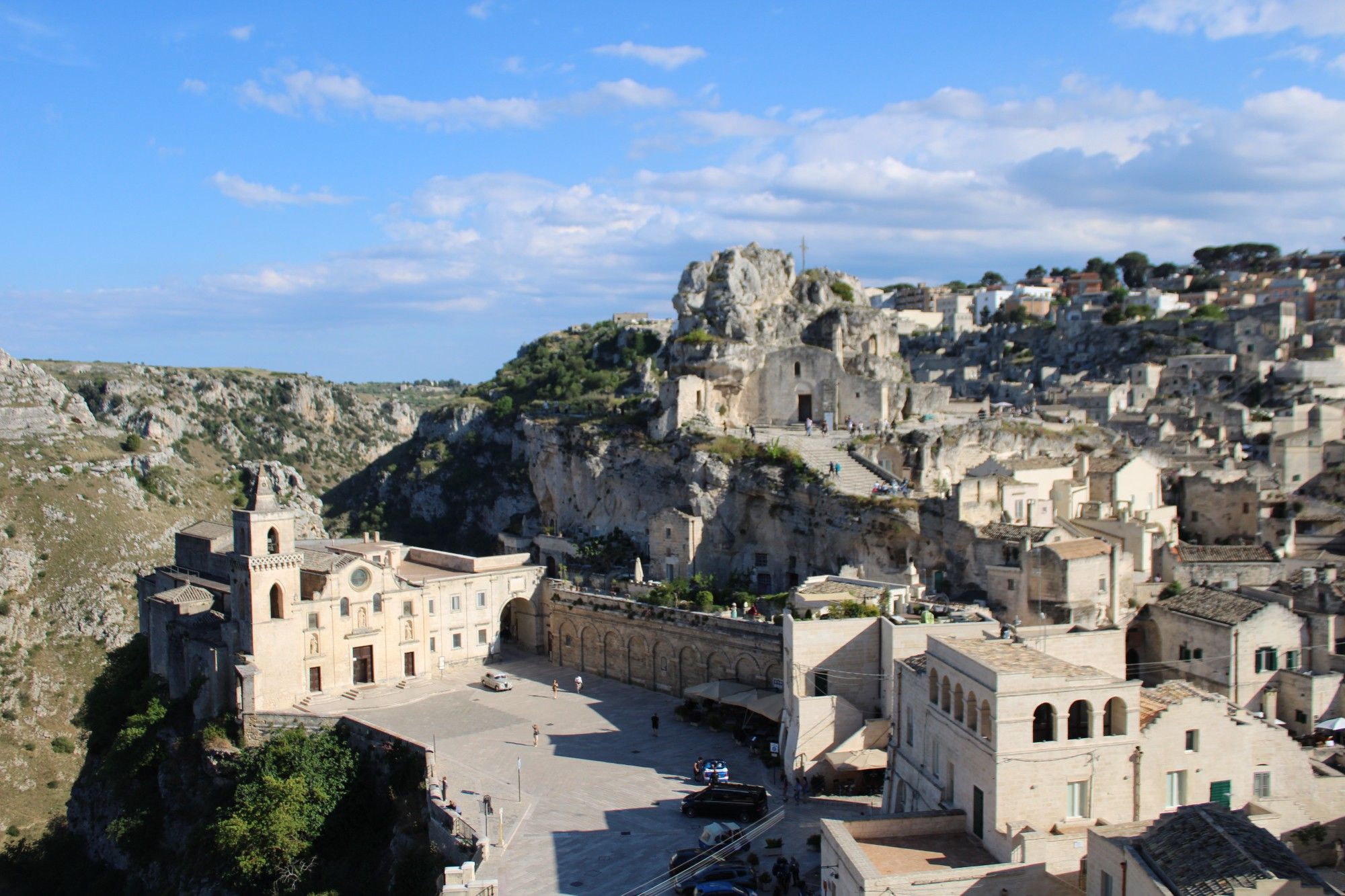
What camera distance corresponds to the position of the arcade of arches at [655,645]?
37875 mm

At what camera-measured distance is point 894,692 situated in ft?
89.9

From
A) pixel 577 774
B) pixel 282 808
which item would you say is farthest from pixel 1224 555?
pixel 282 808

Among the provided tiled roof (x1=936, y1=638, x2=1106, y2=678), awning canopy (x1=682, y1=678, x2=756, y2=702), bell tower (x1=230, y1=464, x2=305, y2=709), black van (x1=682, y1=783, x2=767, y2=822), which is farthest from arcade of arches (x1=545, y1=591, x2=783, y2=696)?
tiled roof (x1=936, y1=638, x2=1106, y2=678)

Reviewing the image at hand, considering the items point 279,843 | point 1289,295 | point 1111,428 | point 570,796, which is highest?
point 1289,295

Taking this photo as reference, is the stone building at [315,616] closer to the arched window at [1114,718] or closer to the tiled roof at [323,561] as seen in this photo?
the tiled roof at [323,561]

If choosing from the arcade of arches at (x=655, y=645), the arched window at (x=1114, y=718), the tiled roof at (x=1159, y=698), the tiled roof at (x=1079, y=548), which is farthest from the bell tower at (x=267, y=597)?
the tiled roof at (x=1159, y=698)

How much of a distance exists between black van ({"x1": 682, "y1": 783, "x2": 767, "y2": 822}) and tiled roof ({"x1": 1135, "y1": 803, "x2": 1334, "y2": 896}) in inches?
445

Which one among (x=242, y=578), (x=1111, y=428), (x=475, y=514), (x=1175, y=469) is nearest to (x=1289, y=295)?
(x=1111, y=428)

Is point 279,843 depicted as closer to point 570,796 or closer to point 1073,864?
point 570,796

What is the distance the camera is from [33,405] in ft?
295

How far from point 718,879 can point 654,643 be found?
18.3 meters

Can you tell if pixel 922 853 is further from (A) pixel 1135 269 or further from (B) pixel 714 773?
(A) pixel 1135 269

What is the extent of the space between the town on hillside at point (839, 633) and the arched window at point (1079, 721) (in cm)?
7

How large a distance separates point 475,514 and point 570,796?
63209 mm
